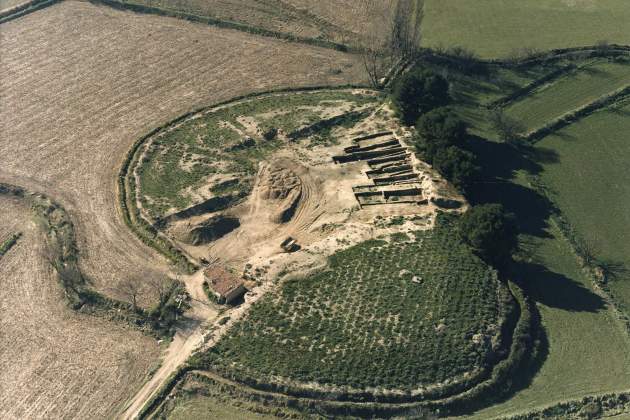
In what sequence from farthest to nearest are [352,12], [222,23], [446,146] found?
[352,12] → [222,23] → [446,146]

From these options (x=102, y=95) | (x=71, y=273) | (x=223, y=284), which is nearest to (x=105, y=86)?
(x=102, y=95)

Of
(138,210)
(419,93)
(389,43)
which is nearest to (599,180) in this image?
(419,93)

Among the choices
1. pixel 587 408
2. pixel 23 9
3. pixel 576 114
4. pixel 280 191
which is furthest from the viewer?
pixel 23 9

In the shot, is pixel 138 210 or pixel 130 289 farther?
pixel 138 210

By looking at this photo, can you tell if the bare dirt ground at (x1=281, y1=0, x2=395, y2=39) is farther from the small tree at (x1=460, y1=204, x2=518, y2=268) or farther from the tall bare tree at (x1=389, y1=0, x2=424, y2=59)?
the small tree at (x1=460, y1=204, x2=518, y2=268)

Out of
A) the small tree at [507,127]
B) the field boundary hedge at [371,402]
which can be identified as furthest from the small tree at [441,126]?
the field boundary hedge at [371,402]

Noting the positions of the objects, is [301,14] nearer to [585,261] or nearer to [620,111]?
[620,111]

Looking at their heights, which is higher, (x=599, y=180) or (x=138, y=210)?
(x=599, y=180)

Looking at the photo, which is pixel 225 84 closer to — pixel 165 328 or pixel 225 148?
pixel 225 148

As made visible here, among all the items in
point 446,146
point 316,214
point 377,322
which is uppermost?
point 446,146
